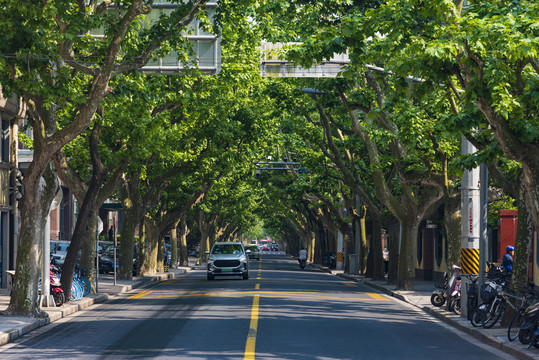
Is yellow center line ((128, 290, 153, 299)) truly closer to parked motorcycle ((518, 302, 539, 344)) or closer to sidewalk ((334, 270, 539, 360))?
sidewalk ((334, 270, 539, 360))

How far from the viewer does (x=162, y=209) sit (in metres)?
47.9

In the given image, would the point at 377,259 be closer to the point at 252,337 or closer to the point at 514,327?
the point at 514,327

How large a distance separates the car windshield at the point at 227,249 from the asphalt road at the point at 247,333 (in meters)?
15.0

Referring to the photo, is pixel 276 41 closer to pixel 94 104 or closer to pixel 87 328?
pixel 94 104

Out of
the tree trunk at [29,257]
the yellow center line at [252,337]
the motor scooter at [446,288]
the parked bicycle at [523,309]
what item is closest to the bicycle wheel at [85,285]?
the tree trunk at [29,257]

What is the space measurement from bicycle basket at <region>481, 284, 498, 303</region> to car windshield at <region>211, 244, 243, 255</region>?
74.9 feet

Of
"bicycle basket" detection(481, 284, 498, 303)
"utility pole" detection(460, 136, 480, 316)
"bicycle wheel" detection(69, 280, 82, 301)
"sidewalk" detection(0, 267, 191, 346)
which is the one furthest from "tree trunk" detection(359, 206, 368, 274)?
"bicycle basket" detection(481, 284, 498, 303)

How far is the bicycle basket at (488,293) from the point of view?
16.9 m

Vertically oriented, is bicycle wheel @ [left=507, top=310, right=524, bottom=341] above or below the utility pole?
below

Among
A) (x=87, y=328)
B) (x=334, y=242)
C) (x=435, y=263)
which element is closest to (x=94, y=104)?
(x=87, y=328)

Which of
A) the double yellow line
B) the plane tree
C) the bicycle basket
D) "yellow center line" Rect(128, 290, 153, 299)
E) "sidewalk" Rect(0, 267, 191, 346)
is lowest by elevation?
"yellow center line" Rect(128, 290, 153, 299)

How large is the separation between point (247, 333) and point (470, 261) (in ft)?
22.9

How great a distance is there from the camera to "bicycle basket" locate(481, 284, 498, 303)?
666 inches

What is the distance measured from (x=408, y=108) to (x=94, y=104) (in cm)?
1006
